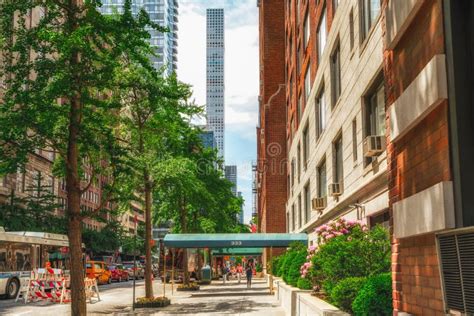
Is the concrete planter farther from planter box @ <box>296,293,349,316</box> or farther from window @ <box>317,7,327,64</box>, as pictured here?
window @ <box>317,7,327,64</box>

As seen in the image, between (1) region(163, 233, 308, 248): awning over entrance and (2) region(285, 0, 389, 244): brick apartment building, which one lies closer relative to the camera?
(2) region(285, 0, 389, 244): brick apartment building

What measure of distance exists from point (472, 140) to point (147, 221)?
21026 millimetres

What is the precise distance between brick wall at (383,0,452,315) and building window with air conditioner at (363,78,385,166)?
7528 millimetres

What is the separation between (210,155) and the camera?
139ft

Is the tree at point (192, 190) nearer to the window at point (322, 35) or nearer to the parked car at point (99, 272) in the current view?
the parked car at point (99, 272)

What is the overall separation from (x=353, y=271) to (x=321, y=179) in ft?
53.5

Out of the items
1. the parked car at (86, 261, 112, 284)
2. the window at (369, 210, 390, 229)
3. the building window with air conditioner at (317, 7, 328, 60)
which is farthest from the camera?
the parked car at (86, 261, 112, 284)

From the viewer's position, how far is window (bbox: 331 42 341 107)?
22984mm

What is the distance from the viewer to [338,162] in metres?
23.4

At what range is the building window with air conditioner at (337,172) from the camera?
21.6 meters

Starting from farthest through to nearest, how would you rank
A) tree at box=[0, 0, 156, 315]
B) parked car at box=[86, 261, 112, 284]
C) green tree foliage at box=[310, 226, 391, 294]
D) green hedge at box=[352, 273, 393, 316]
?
parked car at box=[86, 261, 112, 284] < tree at box=[0, 0, 156, 315] < green tree foliage at box=[310, 226, 391, 294] < green hedge at box=[352, 273, 393, 316]

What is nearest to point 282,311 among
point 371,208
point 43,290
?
point 371,208

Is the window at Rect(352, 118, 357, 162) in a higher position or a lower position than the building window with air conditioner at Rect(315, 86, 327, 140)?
lower

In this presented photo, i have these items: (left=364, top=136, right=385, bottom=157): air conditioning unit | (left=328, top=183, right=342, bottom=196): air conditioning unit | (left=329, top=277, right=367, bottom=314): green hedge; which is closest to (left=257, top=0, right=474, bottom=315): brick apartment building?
(left=329, top=277, right=367, bottom=314): green hedge
